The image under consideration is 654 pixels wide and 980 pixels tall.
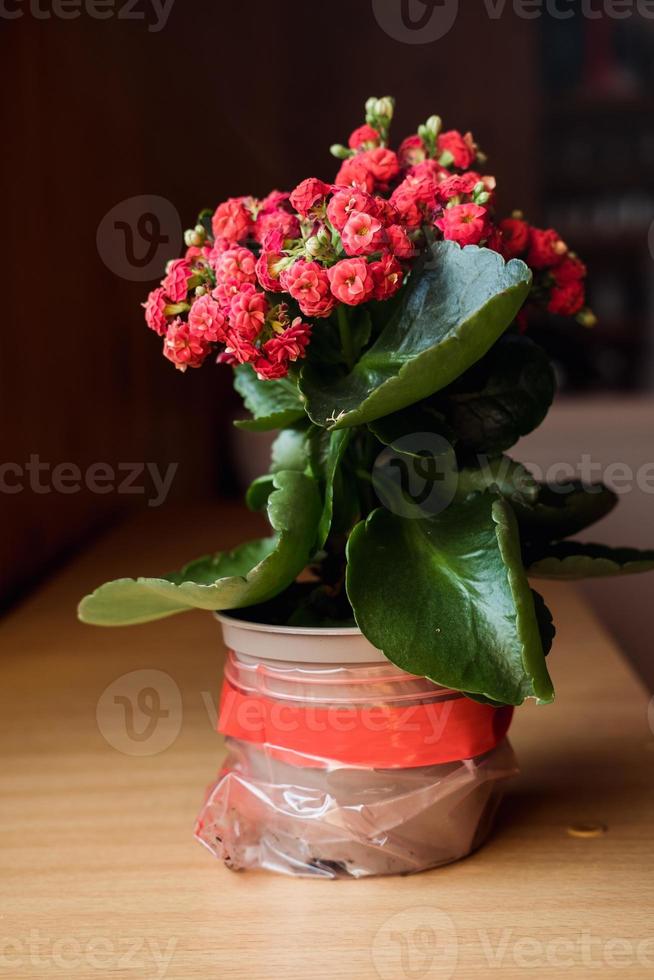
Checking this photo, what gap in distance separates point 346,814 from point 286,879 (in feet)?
0.22

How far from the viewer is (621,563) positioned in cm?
67

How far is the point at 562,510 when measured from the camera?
690 millimetres

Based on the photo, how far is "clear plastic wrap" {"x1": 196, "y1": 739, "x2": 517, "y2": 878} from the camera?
0.65 m

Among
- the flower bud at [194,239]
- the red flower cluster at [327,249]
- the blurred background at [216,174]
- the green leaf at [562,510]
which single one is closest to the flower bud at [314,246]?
the red flower cluster at [327,249]

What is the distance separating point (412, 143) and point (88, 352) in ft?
4.01

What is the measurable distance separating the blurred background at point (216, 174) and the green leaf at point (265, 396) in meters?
0.72

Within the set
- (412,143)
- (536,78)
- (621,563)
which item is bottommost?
(621,563)

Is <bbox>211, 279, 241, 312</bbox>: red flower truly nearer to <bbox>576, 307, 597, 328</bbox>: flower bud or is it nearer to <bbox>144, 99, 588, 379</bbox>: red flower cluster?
<bbox>144, 99, 588, 379</bbox>: red flower cluster

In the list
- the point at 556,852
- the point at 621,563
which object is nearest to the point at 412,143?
the point at 621,563

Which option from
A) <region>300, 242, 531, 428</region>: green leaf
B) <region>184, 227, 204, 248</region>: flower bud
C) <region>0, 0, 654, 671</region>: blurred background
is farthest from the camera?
<region>0, 0, 654, 671</region>: blurred background

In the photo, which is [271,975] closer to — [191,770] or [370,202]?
[191,770]

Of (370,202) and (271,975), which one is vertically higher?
(370,202)

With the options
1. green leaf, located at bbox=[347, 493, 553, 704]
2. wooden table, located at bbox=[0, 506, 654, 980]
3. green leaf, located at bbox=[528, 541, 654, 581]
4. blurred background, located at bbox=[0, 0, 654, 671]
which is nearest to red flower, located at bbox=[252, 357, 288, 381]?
green leaf, located at bbox=[347, 493, 553, 704]

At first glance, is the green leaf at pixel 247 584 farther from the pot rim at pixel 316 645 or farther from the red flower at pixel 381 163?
the red flower at pixel 381 163
